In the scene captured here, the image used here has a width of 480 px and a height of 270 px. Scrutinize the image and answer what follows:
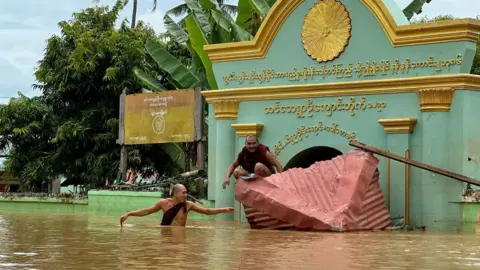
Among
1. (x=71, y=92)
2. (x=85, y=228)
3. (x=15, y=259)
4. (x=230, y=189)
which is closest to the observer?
(x=15, y=259)

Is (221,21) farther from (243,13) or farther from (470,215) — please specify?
(470,215)

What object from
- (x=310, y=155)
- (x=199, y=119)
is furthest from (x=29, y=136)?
(x=310, y=155)

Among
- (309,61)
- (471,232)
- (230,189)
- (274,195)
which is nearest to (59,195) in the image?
(230,189)

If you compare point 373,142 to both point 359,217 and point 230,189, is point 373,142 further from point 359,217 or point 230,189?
point 230,189

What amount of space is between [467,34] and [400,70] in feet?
4.79

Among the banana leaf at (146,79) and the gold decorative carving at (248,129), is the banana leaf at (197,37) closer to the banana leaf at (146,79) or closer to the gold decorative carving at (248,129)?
the banana leaf at (146,79)

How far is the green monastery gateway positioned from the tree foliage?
8.54m

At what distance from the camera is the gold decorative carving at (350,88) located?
52.4 ft

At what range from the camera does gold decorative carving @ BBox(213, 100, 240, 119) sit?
19.1 metres

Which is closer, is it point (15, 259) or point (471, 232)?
point (15, 259)

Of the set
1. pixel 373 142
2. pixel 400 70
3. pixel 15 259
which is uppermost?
pixel 400 70

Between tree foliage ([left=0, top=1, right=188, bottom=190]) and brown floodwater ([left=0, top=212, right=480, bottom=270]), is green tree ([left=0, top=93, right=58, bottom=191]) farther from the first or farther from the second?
brown floodwater ([left=0, top=212, right=480, bottom=270])

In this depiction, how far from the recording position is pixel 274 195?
585 inches

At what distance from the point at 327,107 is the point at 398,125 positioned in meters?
1.64
